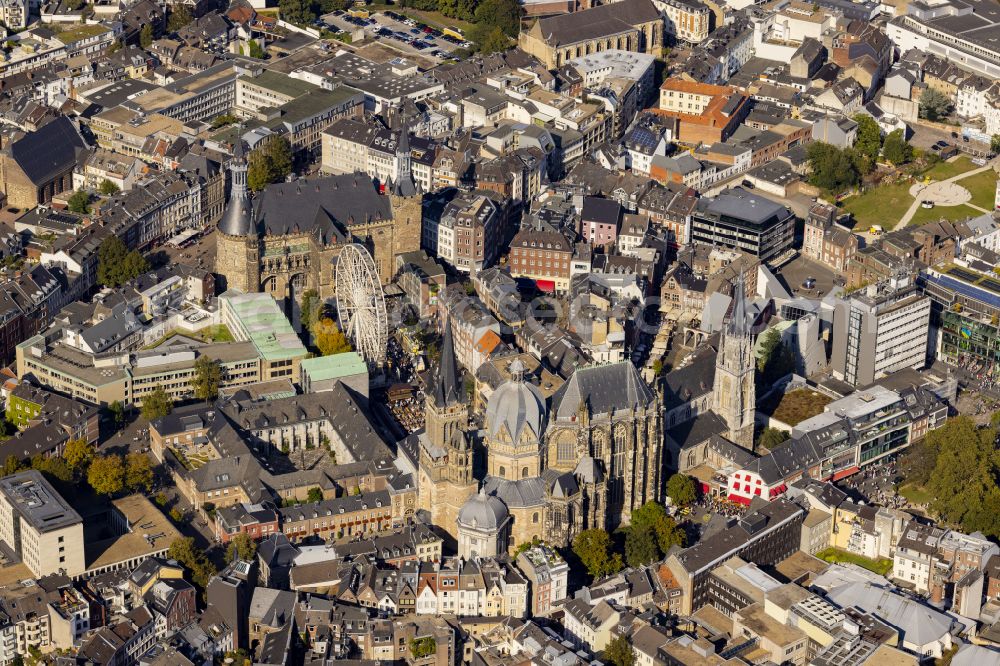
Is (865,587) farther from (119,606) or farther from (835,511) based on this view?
(119,606)

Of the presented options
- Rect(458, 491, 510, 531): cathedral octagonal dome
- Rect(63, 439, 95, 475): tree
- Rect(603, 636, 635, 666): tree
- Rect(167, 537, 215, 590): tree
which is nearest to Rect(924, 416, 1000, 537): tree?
Rect(603, 636, 635, 666): tree

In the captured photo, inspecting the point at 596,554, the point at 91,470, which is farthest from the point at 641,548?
the point at 91,470

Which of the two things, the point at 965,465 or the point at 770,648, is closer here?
the point at 770,648

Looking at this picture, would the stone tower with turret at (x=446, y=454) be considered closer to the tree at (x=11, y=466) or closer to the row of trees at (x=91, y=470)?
the row of trees at (x=91, y=470)

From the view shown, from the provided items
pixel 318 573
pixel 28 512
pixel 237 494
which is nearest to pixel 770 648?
pixel 318 573

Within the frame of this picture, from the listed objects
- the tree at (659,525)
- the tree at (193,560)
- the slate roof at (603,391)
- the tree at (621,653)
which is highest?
the slate roof at (603,391)

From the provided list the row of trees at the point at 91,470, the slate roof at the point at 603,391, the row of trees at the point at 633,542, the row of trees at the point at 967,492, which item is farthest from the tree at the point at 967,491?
the row of trees at the point at 91,470
